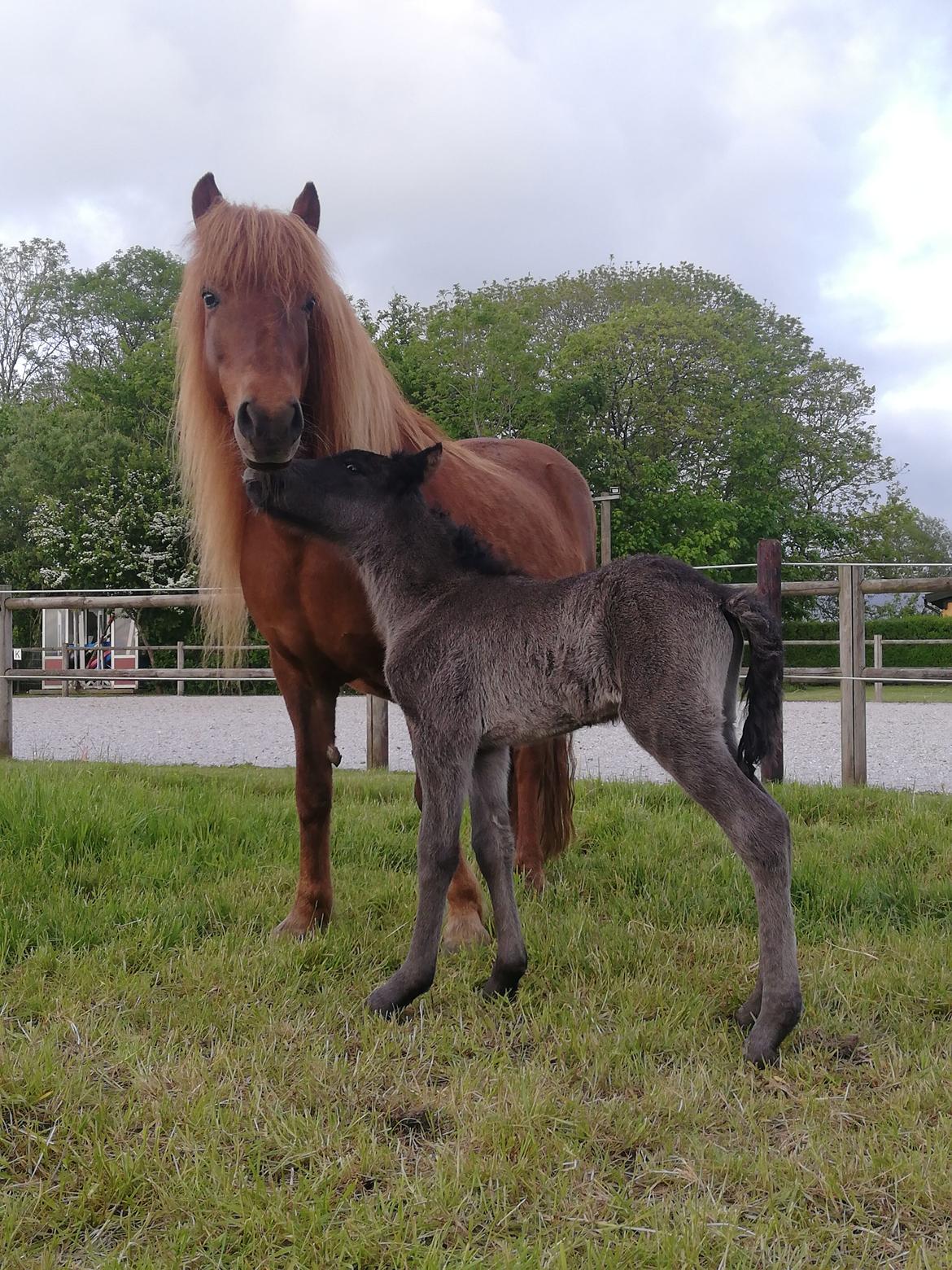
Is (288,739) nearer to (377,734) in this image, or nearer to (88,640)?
(377,734)

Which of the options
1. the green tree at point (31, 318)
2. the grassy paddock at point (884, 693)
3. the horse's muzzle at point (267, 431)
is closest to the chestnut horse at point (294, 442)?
the horse's muzzle at point (267, 431)

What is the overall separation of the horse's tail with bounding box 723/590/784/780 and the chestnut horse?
1.28 metres

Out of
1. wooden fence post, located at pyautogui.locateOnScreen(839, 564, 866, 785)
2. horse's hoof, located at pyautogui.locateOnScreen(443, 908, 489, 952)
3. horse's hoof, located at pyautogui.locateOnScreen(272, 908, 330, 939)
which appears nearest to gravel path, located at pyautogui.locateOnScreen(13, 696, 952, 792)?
wooden fence post, located at pyautogui.locateOnScreen(839, 564, 866, 785)

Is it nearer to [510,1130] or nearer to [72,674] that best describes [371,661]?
[510,1130]

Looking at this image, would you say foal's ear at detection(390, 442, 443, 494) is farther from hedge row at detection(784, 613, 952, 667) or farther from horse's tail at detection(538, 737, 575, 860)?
hedge row at detection(784, 613, 952, 667)

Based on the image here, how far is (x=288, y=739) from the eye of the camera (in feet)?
41.4

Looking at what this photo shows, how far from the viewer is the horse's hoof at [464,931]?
3.89 m

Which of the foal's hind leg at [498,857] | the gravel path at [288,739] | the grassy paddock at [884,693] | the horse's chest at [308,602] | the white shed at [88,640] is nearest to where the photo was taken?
the foal's hind leg at [498,857]

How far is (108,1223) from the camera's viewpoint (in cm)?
201

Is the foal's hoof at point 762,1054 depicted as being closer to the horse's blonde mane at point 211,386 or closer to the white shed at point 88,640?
the horse's blonde mane at point 211,386

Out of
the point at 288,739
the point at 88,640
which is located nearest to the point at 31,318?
the point at 88,640

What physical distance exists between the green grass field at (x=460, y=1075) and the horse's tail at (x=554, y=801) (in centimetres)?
28

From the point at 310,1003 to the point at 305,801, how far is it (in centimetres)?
109

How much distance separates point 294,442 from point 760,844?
191cm
